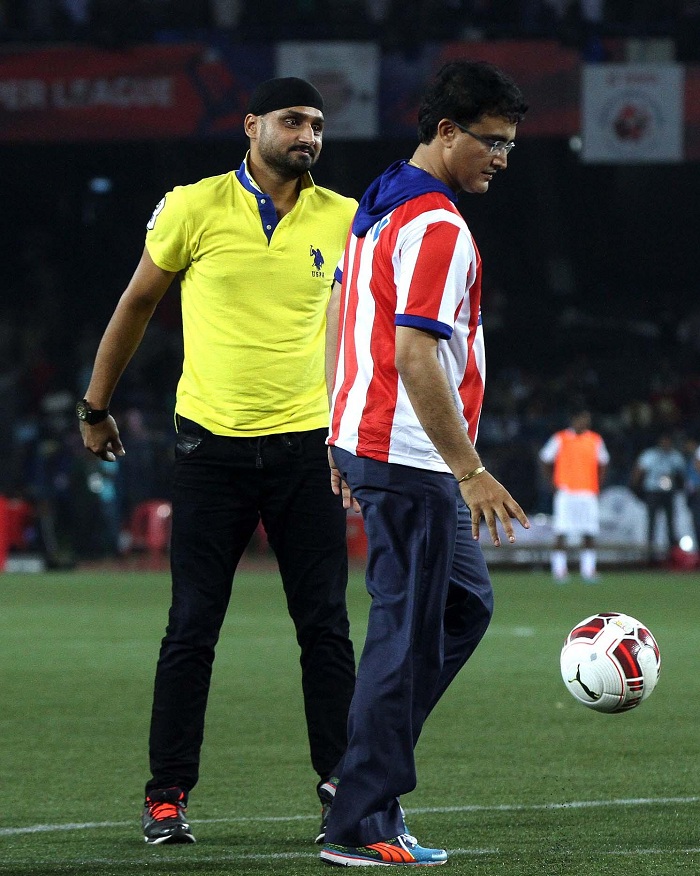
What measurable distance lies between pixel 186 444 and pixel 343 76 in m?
18.3

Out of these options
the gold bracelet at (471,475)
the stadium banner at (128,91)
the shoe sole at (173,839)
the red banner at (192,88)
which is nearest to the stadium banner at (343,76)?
the red banner at (192,88)

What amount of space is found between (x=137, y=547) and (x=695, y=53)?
34.5 ft

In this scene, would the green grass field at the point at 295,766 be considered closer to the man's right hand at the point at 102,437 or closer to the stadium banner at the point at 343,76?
the man's right hand at the point at 102,437

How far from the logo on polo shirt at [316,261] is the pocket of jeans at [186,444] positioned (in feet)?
1.95

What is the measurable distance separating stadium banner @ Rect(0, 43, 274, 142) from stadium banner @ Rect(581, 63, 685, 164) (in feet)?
14.8

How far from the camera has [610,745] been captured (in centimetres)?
690

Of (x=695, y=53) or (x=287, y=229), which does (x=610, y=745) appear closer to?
(x=287, y=229)

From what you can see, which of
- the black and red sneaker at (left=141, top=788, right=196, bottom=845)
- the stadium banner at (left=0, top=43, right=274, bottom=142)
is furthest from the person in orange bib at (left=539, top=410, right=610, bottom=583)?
the black and red sneaker at (left=141, top=788, right=196, bottom=845)

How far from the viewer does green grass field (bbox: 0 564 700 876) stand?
4457mm

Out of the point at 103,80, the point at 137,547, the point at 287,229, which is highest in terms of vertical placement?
the point at 103,80

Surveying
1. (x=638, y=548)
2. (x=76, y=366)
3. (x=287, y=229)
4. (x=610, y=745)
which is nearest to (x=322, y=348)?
(x=287, y=229)

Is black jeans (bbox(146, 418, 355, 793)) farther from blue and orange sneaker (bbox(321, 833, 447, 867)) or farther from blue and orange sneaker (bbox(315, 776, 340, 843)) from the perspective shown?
blue and orange sneaker (bbox(321, 833, 447, 867))

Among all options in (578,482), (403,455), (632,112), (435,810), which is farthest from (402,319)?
(632,112)

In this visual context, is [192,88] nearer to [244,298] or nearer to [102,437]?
[102,437]
